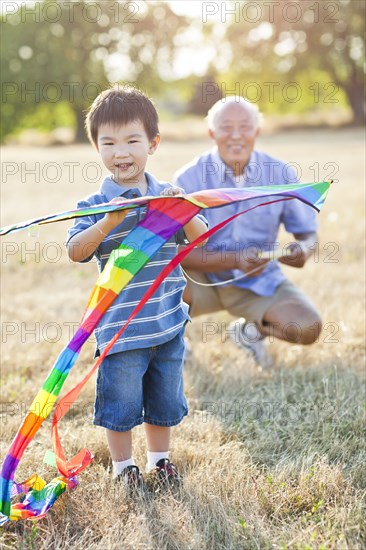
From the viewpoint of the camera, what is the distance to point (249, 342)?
13.0ft

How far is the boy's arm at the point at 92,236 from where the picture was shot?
2193 mm

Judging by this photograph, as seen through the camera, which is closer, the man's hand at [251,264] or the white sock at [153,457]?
the white sock at [153,457]

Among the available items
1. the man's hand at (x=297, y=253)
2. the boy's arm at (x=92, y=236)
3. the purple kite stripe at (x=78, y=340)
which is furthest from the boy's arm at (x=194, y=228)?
the man's hand at (x=297, y=253)

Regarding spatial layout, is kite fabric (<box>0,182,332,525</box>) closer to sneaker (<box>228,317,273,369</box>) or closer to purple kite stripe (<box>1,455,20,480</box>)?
purple kite stripe (<box>1,455,20,480</box>)

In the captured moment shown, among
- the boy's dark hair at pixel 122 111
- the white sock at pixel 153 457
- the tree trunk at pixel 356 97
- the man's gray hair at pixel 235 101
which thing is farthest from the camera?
the tree trunk at pixel 356 97

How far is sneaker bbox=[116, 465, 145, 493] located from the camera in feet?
7.95

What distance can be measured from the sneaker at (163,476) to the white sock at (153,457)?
0.02 m

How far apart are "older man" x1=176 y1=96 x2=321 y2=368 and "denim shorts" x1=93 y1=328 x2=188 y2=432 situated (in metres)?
1.27

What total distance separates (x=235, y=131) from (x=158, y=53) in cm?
3013

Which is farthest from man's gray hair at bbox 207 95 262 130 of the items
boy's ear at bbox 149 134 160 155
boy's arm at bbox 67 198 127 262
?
boy's arm at bbox 67 198 127 262

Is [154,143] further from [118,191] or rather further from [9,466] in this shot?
[9,466]

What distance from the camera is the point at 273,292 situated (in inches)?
158

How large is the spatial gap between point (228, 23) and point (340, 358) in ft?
97.3

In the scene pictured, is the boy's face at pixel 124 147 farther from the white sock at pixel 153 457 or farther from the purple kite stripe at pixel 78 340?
the white sock at pixel 153 457
